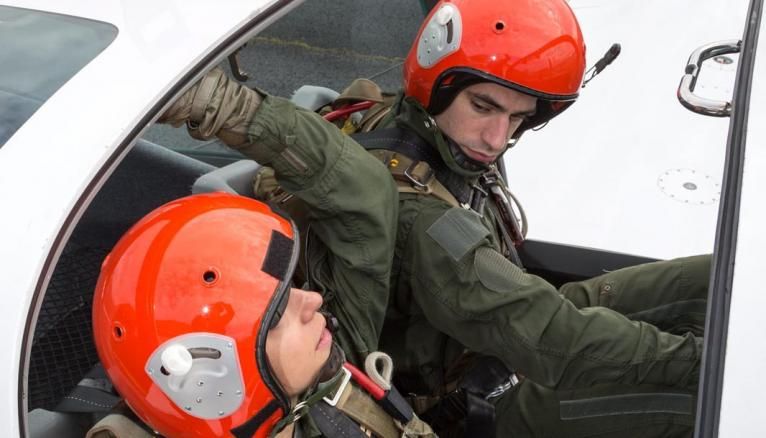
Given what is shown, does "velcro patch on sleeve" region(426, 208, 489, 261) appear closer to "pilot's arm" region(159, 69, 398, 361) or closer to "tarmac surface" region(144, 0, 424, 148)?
"pilot's arm" region(159, 69, 398, 361)

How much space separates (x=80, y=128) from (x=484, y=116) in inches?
34.8

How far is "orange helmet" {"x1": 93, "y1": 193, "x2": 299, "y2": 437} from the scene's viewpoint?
1.19 metres

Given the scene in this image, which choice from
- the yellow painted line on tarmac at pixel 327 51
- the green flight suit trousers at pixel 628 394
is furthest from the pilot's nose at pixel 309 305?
the yellow painted line on tarmac at pixel 327 51

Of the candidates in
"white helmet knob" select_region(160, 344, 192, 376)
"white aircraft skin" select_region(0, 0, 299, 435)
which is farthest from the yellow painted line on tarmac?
"white helmet knob" select_region(160, 344, 192, 376)

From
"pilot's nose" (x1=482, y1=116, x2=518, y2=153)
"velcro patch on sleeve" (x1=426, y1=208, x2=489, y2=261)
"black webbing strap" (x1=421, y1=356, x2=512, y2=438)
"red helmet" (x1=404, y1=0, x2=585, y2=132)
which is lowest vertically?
"black webbing strap" (x1=421, y1=356, x2=512, y2=438)

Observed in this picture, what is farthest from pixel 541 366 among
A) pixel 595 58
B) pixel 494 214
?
pixel 595 58

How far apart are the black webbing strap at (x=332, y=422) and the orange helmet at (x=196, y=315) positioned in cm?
12

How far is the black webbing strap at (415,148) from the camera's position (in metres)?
1.72

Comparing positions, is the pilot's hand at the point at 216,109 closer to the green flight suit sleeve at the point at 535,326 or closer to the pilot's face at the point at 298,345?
the pilot's face at the point at 298,345

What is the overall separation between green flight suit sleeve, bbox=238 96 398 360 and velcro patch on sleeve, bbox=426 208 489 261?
0.32ft

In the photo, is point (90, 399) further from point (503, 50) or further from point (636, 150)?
point (636, 150)

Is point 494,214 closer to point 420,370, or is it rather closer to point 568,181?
point 420,370

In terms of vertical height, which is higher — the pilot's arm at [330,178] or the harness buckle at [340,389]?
the pilot's arm at [330,178]

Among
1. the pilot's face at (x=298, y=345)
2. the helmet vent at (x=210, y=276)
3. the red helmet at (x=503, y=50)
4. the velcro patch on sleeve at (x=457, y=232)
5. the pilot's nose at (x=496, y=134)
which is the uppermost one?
the red helmet at (x=503, y=50)
